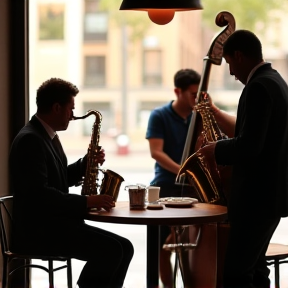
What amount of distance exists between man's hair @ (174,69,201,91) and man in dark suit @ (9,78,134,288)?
4.25 feet

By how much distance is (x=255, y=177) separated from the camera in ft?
12.5

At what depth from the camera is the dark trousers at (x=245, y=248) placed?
3.79 meters

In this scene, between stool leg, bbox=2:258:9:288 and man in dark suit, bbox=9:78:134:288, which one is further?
stool leg, bbox=2:258:9:288

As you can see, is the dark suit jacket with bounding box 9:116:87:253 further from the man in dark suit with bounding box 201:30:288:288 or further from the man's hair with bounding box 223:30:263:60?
the man's hair with bounding box 223:30:263:60

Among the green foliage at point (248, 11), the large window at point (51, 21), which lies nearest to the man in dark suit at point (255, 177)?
the green foliage at point (248, 11)

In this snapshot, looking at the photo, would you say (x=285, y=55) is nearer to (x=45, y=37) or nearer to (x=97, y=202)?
(x=45, y=37)

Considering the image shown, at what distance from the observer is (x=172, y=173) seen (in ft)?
17.6

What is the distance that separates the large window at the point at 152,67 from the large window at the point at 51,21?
0.95m

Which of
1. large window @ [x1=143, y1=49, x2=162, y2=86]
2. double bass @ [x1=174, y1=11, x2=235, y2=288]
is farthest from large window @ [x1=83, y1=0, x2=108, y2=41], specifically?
double bass @ [x1=174, y1=11, x2=235, y2=288]

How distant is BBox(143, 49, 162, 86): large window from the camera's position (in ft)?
26.0

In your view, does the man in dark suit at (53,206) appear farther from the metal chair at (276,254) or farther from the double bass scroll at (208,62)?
the double bass scroll at (208,62)

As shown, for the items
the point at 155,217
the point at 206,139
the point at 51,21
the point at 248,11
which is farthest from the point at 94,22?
the point at 155,217

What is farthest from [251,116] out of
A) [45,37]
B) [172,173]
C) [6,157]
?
[45,37]

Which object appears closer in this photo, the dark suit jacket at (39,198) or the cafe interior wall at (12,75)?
the dark suit jacket at (39,198)
